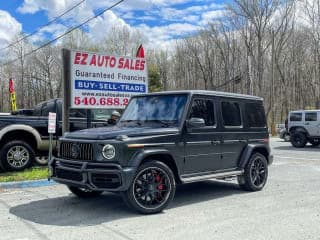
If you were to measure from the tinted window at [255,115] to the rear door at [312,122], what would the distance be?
13.5 m

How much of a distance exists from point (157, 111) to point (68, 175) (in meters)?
1.91

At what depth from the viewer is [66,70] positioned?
11258 mm

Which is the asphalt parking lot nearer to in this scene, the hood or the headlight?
the headlight

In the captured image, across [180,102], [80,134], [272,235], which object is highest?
[180,102]

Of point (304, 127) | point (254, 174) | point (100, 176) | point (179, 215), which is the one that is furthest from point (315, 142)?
point (100, 176)

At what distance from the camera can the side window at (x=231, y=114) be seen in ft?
27.0

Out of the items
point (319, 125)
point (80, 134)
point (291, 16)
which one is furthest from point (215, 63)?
point (80, 134)

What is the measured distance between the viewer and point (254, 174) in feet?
28.9

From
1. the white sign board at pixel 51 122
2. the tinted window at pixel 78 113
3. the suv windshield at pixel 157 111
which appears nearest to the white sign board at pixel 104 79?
the tinted window at pixel 78 113

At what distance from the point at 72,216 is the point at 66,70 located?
5.51 m

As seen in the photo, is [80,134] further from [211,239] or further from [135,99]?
[211,239]

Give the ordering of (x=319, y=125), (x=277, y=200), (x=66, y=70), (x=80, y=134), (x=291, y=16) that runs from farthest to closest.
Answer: (x=291, y=16) → (x=319, y=125) → (x=66, y=70) → (x=277, y=200) → (x=80, y=134)

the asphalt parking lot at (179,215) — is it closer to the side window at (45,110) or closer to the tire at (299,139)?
the side window at (45,110)

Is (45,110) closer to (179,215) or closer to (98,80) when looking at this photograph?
(98,80)
